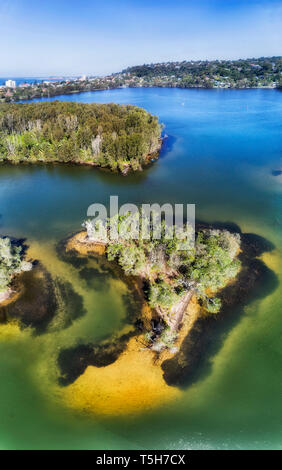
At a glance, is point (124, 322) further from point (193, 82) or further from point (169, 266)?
point (193, 82)

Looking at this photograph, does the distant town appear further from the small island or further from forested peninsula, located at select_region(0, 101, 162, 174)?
the small island

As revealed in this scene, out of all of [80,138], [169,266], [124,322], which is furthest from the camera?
[80,138]

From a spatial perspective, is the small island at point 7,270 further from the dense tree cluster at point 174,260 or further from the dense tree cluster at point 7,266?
the dense tree cluster at point 174,260

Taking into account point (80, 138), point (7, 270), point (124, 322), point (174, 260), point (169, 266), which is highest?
point (80, 138)

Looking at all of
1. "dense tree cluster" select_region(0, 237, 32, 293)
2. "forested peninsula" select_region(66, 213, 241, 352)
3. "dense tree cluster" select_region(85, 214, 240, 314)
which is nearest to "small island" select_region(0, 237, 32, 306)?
"dense tree cluster" select_region(0, 237, 32, 293)

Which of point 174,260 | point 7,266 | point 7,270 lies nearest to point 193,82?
point 174,260

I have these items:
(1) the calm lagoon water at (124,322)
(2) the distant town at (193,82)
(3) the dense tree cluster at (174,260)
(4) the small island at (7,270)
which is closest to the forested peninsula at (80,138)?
(1) the calm lagoon water at (124,322)
